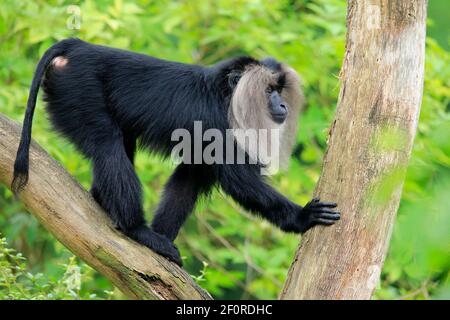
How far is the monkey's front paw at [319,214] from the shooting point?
2.93 meters

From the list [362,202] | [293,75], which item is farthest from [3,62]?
[362,202]

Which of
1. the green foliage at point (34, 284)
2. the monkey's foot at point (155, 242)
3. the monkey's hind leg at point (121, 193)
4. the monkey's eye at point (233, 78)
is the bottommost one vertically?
the green foliage at point (34, 284)

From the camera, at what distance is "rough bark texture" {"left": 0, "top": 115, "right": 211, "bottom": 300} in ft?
9.92

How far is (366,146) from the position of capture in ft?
9.41

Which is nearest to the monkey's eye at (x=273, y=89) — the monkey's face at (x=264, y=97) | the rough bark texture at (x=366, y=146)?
the monkey's face at (x=264, y=97)

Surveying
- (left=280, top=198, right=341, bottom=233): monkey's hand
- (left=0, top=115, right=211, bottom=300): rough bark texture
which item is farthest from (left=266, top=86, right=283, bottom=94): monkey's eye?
(left=0, top=115, right=211, bottom=300): rough bark texture

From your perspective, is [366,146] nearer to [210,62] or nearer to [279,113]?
[279,113]

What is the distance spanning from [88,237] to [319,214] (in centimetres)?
115

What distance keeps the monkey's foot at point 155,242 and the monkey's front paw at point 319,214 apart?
2.57 feet

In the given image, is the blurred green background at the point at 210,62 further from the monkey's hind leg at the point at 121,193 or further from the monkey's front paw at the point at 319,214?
the monkey's front paw at the point at 319,214

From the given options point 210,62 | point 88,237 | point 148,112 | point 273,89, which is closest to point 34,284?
point 88,237
